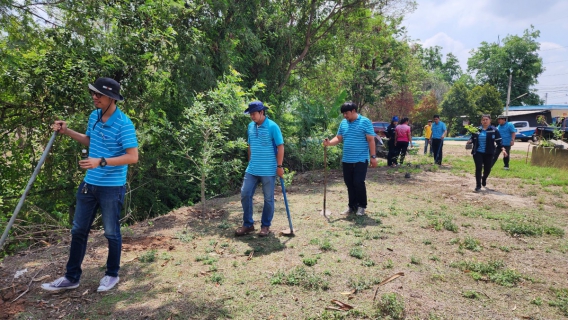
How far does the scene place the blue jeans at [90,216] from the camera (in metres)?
3.25

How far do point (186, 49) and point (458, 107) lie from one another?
34074mm

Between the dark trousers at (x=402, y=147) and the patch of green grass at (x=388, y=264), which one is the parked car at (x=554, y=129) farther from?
the patch of green grass at (x=388, y=264)

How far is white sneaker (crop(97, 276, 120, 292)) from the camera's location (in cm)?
345

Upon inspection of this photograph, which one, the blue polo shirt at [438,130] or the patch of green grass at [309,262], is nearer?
the patch of green grass at [309,262]

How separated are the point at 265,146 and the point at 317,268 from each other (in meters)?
1.77

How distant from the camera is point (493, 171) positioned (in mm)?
11195

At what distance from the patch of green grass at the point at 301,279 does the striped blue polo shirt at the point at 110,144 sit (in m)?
1.87

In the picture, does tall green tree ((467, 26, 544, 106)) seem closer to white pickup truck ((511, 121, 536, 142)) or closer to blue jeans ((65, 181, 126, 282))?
white pickup truck ((511, 121, 536, 142))

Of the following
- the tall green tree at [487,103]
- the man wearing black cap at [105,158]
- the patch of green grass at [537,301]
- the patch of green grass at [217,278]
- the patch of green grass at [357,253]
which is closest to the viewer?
the man wearing black cap at [105,158]

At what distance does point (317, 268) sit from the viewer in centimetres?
404

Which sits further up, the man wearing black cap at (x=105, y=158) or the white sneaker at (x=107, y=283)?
the man wearing black cap at (x=105, y=158)

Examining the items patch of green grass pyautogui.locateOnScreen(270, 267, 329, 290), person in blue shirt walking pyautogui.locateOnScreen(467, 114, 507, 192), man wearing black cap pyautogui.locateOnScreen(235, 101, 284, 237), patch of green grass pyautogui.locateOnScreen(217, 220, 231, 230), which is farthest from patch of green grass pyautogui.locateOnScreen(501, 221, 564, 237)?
patch of green grass pyautogui.locateOnScreen(217, 220, 231, 230)

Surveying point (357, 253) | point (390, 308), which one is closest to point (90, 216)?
point (390, 308)

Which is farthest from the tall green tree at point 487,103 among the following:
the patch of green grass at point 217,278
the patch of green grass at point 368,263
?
the patch of green grass at point 217,278
